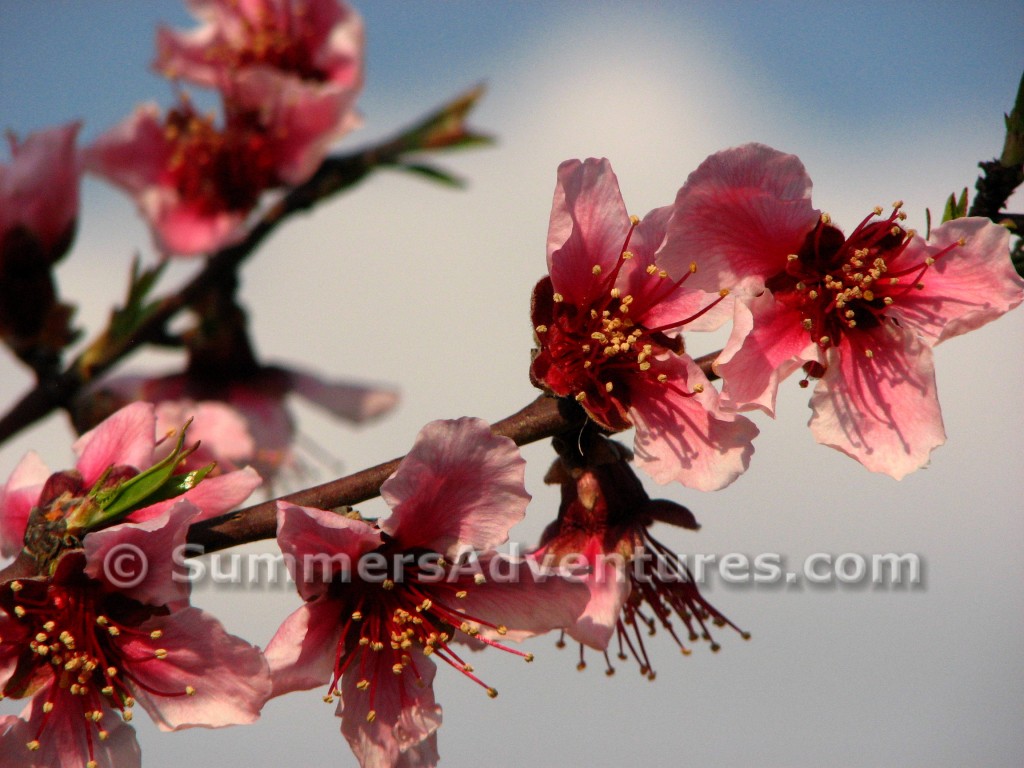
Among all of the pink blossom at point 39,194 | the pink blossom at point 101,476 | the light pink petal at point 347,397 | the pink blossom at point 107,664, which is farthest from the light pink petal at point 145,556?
the light pink petal at point 347,397

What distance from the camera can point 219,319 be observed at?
311cm

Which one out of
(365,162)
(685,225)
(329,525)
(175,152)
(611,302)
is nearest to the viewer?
(329,525)

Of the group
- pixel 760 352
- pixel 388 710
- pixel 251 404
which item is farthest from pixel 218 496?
pixel 251 404

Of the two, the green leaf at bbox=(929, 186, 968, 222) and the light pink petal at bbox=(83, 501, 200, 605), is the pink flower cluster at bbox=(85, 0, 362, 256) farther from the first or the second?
the green leaf at bbox=(929, 186, 968, 222)

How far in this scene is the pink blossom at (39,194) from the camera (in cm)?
261

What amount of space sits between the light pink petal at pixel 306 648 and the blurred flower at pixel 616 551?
395 millimetres

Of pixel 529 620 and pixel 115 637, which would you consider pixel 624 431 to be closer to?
pixel 529 620

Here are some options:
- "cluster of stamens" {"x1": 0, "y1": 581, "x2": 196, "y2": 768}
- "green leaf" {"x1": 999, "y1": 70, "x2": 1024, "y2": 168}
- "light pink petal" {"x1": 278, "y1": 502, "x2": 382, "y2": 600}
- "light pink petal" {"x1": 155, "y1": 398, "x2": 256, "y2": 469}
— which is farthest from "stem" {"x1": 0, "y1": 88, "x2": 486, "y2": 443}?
"green leaf" {"x1": 999, "y1": 70, "x2": 1024, "y2": 168}

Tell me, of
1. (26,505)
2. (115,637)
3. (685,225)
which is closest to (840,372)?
(685,225)

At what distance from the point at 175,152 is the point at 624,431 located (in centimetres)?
187

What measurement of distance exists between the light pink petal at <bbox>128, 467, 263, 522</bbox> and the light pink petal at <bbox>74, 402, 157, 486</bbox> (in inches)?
5.1

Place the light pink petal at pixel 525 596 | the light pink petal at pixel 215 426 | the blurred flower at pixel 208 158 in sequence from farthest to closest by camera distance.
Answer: the light pink petal at pixel 215 426 < the blurred flower at pixel 208 158 < the light pink petal at pixel 525 596

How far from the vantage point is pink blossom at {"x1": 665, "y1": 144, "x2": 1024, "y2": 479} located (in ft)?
5.56

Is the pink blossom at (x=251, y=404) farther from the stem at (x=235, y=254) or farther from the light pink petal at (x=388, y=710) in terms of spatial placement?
the light pink petal at (x=388, y=710)
